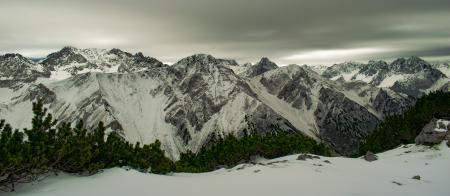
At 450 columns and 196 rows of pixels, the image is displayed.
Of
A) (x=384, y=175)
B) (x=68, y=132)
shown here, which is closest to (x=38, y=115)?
(x=68, y=132)

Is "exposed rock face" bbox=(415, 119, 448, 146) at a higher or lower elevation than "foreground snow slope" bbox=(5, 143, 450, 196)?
lower

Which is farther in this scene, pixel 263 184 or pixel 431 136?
pixel 431 136

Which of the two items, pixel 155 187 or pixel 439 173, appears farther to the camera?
pixel 439 173

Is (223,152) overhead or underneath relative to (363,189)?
underneath

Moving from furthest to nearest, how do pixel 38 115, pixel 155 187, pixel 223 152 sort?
1. pixel 223 152
2. pixel 38 115
3. pixel 155 187

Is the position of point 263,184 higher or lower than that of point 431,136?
higher

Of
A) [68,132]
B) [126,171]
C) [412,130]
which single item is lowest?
[412,130]

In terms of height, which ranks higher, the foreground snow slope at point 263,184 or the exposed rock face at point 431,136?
the foreground snow slope at point 263,184

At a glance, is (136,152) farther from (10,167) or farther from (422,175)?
(422,175)

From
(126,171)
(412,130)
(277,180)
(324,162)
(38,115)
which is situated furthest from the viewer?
(412,130)

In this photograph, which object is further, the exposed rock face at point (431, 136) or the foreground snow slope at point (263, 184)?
the exposed rock face at point (431, 136)
